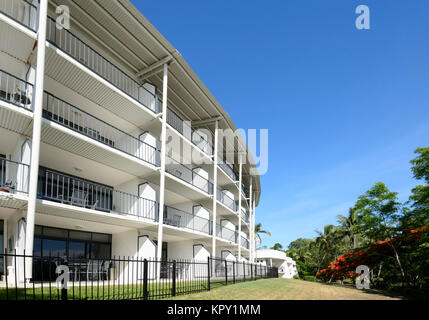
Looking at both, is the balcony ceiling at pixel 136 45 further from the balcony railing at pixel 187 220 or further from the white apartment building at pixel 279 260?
the white apartment building at pixel 279 260

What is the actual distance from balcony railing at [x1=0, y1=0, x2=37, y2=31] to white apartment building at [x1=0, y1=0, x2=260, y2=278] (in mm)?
41

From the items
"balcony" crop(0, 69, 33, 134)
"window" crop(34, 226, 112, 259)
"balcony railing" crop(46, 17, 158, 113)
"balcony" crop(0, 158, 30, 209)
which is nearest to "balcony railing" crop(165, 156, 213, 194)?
"balcony railing" crop(46, 17, 158, 113)

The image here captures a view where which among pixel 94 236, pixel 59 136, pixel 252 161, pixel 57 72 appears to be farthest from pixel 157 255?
pixel 252 161

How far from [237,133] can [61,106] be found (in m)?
15.7

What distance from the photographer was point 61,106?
1581cm

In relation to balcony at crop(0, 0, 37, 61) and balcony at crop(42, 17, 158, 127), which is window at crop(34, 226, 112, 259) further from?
balcony at crop(0, 0, 37, 61)

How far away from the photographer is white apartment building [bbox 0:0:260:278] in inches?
481

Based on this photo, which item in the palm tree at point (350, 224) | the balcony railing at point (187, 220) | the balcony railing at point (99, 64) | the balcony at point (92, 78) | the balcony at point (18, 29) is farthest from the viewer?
the palm tree at point (350, 224)

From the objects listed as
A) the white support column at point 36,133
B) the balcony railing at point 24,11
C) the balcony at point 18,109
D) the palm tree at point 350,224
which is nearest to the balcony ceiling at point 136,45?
the balcony railing at point 24,11

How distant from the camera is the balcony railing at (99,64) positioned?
15047 mm

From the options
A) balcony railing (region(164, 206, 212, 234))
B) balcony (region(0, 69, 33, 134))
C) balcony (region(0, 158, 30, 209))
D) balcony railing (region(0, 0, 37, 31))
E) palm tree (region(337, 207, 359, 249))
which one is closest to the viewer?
balcony (region(0, 158, 30, 209))

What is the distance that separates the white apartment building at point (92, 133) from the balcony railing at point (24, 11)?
0.04m

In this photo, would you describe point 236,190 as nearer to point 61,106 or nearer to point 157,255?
point 157,255

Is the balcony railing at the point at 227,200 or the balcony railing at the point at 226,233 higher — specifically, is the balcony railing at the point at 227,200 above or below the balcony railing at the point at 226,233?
above
